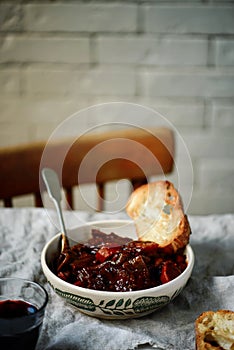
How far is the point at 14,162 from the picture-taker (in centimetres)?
179

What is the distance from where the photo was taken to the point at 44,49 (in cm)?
246

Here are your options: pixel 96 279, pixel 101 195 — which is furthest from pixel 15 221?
pixel 96 279

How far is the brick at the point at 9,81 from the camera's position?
2498 millimetres

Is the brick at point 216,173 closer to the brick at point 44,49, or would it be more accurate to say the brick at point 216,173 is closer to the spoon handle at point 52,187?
the brick at point 44,49

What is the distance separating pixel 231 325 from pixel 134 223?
417 millimetres

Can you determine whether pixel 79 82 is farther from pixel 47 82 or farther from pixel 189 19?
pixel 189 19

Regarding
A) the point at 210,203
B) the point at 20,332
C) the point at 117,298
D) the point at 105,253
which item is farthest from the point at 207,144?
the point at 20,332

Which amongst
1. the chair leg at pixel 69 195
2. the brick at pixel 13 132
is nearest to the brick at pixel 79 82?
the brick at pixel 13 132

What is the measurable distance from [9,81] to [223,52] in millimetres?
937

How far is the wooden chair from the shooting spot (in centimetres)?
180

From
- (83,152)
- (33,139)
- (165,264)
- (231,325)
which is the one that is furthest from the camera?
(33,139)

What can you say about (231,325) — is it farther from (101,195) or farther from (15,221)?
(101,195)

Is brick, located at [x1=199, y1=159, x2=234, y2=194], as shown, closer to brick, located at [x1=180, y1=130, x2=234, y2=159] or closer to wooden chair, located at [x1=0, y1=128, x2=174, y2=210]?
brick, located at [x1=180, y1=130, x2=234, y2=159]

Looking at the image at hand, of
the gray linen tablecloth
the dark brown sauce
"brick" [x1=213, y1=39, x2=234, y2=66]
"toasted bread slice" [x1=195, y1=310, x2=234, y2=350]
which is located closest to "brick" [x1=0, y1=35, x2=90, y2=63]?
"brick" [x1=213, y1=39, x2=234, y2=66]
